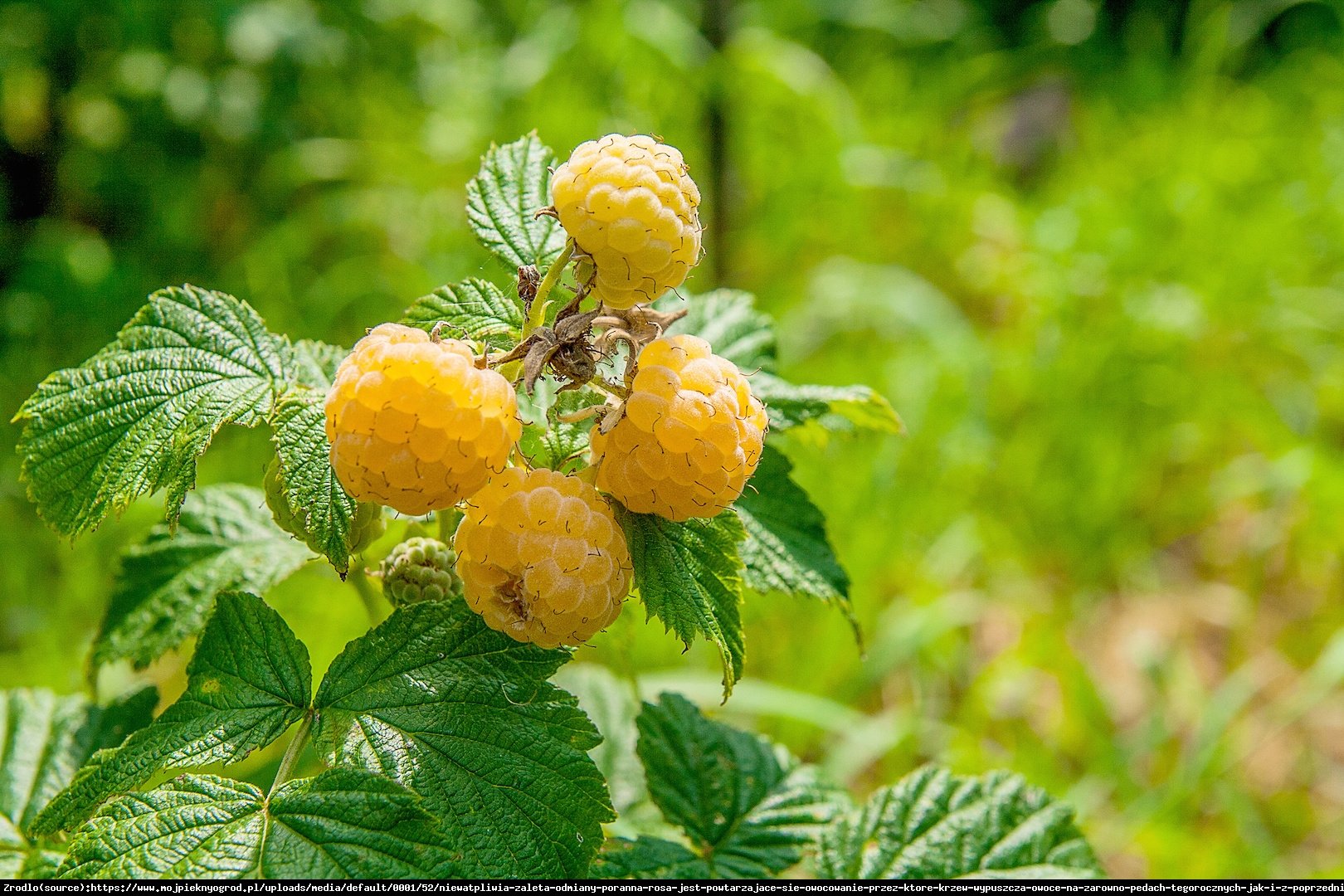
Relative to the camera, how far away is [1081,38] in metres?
4.34

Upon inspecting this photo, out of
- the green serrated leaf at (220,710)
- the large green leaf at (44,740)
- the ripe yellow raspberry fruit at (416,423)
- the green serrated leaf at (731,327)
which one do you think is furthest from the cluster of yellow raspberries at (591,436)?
the large green leaf at (44,740)

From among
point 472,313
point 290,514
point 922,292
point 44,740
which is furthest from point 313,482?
point 922,292

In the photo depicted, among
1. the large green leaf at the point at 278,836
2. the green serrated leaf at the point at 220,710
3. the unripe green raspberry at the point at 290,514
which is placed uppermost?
the unripe green raspberry at the point at 290,514

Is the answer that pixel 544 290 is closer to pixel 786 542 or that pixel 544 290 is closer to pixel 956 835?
pixel 786 542

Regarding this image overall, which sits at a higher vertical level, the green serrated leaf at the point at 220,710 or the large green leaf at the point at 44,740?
the green serrated leaf at the point at 220,710

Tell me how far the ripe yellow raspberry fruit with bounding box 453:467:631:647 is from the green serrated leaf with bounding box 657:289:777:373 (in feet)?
1.33

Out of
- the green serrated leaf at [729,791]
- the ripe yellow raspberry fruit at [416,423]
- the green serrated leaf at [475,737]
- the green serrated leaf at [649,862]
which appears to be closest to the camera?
the ripe yellow raspberry fruit at [416,423]

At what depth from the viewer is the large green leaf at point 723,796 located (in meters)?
1.18

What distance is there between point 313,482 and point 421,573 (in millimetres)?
178

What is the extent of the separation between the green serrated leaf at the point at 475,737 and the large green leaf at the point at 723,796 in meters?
0.28

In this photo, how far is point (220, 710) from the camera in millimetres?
916

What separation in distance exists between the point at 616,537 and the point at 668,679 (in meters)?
1.31

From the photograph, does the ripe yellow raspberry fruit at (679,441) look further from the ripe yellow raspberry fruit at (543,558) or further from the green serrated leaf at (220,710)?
the green serrated leaf at (220,710)
